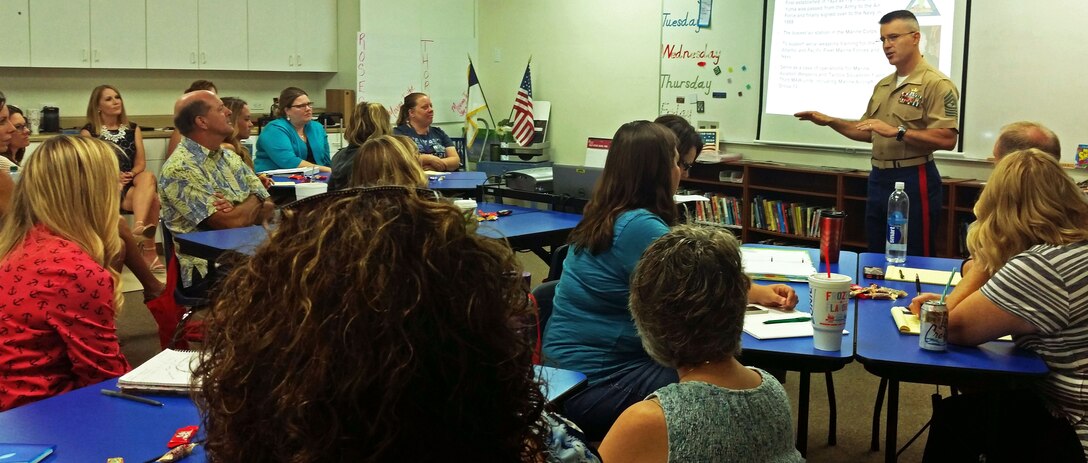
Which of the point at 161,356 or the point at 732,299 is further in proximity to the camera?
the point at 161,356

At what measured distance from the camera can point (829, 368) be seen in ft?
7.69

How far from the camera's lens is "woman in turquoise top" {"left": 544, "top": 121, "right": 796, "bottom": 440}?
2.42m

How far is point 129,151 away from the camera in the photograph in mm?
6918

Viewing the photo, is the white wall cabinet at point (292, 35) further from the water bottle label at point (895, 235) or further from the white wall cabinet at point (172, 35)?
the water bottle label at point (895, 235)

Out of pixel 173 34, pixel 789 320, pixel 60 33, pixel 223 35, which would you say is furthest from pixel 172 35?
pixel 789 320

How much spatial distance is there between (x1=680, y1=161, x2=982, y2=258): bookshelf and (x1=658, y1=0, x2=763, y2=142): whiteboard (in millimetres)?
367

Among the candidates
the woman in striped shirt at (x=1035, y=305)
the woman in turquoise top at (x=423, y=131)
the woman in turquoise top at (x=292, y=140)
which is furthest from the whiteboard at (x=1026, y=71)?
the woman in turquoise top at (x=292, y=140)

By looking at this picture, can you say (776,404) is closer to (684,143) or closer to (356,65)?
(684,143)

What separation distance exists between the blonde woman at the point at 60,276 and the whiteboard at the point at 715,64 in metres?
5.50

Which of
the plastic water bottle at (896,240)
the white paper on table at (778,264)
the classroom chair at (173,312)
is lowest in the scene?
the classroom chair at (173,312)

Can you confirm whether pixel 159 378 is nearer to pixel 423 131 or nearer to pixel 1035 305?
pixel 1035 305

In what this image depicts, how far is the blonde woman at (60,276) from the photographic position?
84.9 inches

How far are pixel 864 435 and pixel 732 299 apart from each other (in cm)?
218

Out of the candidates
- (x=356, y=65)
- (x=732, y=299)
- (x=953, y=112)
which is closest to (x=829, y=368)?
(x=732, y=299)
